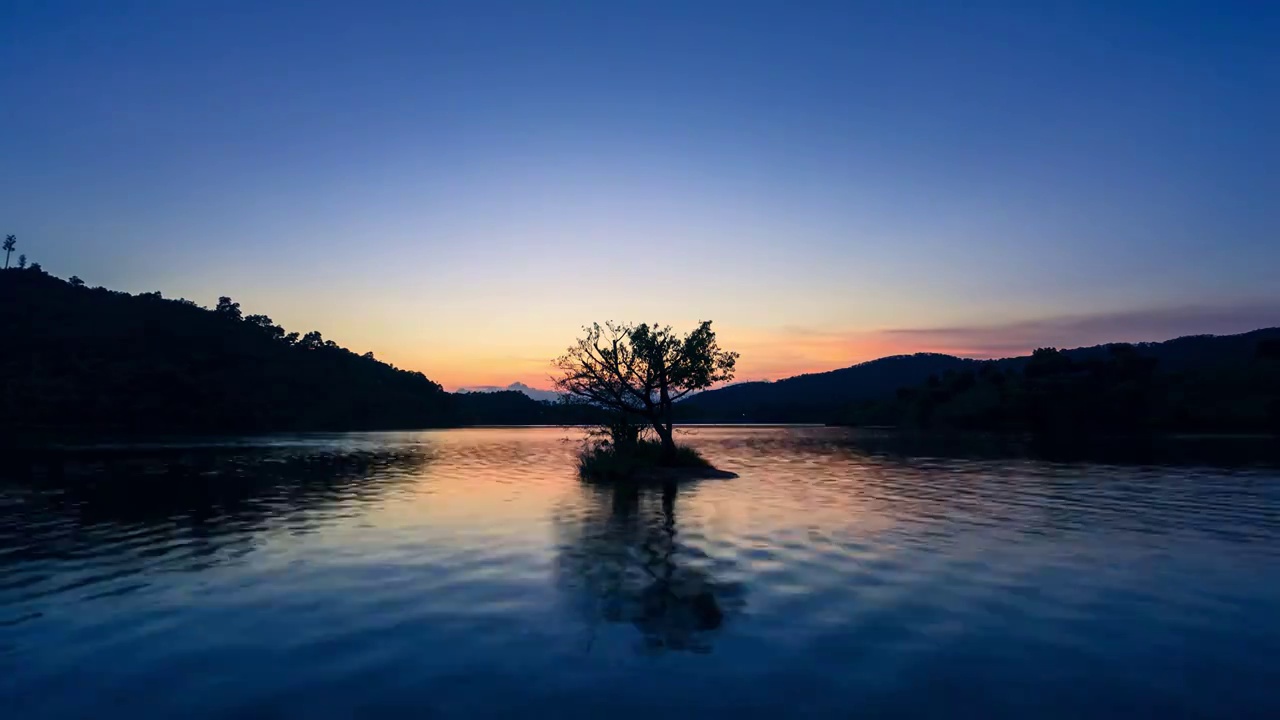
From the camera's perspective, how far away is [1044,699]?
35.9 feet

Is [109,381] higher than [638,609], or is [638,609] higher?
[109,381]

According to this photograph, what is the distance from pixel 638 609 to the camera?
631 inches

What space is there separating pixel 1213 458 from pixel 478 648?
84.9 metres

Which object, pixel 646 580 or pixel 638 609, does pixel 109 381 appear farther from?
pixel 638 609

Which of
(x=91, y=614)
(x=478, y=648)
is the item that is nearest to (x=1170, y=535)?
(x=478, y=648)

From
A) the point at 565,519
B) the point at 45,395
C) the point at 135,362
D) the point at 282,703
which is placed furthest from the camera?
the point at 135,362

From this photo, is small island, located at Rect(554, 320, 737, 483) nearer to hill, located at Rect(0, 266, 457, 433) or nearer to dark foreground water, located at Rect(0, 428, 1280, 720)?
dark foreground water, located at Rect(0, 428, 1280, 720)

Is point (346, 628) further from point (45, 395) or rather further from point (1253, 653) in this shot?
point (45, 395)

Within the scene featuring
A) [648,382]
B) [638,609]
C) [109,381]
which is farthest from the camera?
[109,381]

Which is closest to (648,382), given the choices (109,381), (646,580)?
(646,580)

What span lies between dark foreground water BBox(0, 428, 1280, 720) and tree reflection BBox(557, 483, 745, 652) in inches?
4.4

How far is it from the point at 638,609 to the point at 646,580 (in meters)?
3.01

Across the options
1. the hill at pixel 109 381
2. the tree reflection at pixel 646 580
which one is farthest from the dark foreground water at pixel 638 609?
the hill at pixel 109 381

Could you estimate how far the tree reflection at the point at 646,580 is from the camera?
14.8 metres
